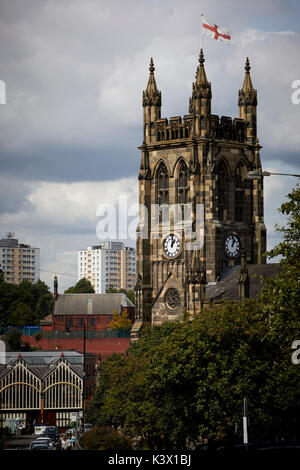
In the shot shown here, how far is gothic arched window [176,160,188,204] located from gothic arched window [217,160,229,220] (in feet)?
10.6

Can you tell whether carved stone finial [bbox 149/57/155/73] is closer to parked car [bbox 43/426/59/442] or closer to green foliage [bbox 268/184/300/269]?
parked car [bbox 43/426/59/442]

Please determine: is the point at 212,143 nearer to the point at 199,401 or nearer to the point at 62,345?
the point at 199,401

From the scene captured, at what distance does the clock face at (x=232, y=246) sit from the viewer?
128 m

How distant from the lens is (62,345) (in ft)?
640

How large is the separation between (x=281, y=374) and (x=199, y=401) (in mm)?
4906

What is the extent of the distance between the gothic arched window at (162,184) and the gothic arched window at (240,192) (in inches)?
274

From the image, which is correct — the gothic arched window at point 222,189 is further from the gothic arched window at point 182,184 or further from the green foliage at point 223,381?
the green foliage at point 223,381

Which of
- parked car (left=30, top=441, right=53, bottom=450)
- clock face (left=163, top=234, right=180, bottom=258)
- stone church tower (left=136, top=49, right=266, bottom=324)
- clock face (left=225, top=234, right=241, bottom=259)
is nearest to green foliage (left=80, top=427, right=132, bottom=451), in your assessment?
parked car (left=30, top=441, right=53, bottom=450)

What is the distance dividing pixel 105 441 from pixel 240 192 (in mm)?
66122

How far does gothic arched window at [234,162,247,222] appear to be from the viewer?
13038cm

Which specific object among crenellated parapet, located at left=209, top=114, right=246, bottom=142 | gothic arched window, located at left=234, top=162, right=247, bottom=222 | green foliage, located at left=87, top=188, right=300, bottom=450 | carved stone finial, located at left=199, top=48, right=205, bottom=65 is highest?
carved stone finial, located at left=199, top=48, right=205, bottom=65

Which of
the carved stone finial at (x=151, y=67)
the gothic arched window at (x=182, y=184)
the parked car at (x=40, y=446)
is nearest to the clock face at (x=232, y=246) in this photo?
the gothic arched window at (x=182, y=184)

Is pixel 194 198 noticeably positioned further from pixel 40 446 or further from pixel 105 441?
pixel 105 441
